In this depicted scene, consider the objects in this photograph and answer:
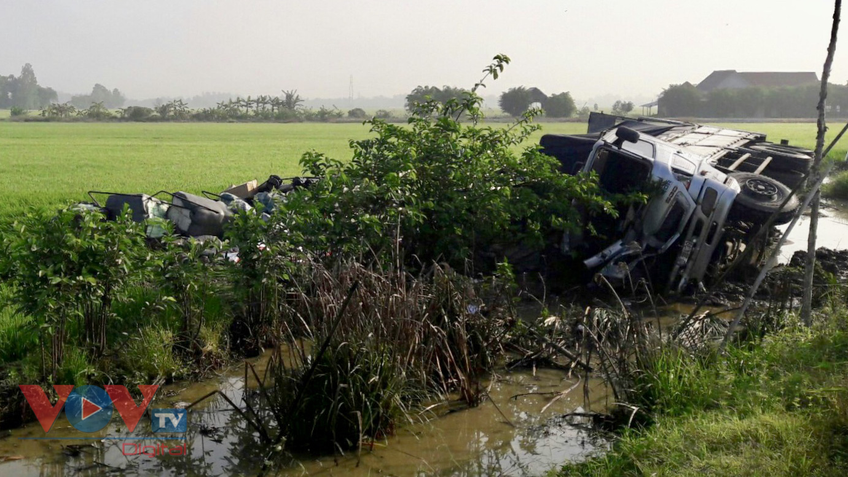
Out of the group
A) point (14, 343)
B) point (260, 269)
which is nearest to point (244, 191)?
point (260, 269)

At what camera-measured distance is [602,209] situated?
9.59m

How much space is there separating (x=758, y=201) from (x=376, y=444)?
628 cm

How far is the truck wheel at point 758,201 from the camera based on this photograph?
9.03m

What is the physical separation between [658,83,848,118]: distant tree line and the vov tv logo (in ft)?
224

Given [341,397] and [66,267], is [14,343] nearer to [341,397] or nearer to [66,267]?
[66,267]

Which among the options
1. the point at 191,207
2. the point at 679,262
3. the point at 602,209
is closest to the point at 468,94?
the point at 602,209

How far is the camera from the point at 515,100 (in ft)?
257

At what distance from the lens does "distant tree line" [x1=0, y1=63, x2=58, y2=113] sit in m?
148

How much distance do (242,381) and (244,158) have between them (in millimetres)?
25098

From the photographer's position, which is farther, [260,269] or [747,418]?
[260,269]

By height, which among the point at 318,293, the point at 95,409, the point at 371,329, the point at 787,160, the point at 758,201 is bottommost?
the point at 95,409

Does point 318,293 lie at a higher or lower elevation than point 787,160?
lower

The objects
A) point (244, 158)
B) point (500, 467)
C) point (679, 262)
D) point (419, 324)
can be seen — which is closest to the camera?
point (500, 467)

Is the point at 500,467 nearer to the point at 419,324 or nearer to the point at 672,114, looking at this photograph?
the point at 419,324
